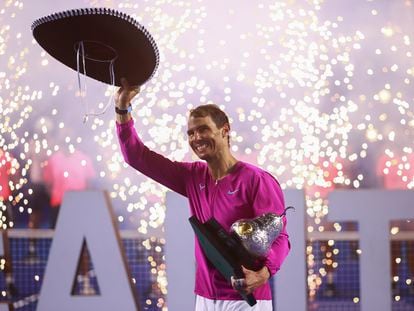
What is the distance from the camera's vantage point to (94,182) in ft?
10.0

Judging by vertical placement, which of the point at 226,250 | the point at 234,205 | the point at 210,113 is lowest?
the point at 226,250

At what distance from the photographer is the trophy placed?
68.9 inches

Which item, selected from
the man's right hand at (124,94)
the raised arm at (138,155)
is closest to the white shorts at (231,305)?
the raised arm at (138,155)

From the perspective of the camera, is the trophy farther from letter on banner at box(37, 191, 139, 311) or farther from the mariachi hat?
letter on banner at box(37, 191, 139, 311)

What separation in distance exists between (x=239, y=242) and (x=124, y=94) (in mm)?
653

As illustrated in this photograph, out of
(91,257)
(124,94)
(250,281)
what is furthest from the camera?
(91,257)

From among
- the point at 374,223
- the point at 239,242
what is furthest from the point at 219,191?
the point at 374,223

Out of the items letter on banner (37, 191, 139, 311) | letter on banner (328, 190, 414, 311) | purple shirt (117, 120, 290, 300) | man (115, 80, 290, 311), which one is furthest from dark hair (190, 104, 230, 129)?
letter on banner (37, 191, 139, 311)

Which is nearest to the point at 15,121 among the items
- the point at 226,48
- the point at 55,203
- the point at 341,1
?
the point at 55,203

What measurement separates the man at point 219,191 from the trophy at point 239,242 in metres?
0.04

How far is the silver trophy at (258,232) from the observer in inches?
69.3

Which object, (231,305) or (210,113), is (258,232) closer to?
(231,305)

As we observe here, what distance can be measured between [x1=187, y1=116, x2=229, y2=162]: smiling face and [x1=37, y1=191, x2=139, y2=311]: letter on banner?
3.59 feet

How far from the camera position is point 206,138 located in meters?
1.99
